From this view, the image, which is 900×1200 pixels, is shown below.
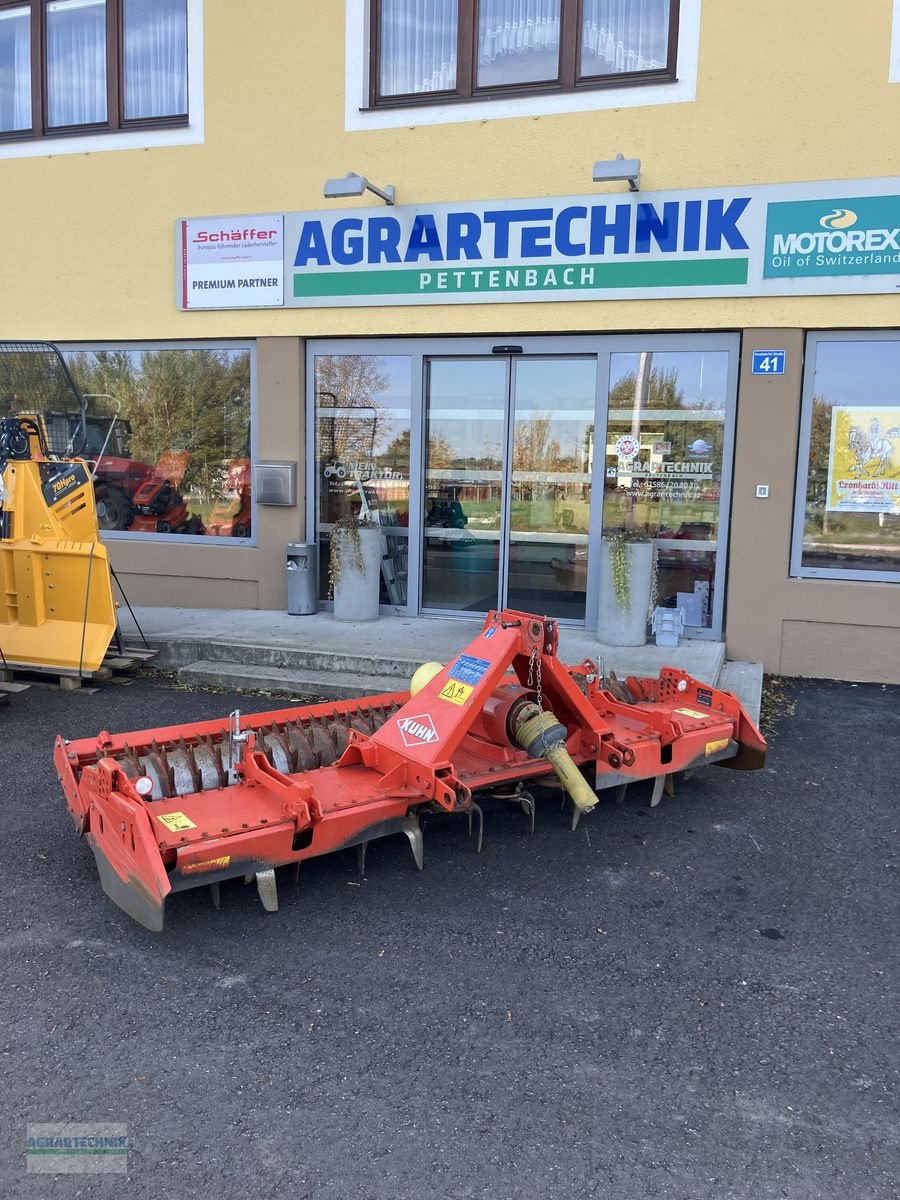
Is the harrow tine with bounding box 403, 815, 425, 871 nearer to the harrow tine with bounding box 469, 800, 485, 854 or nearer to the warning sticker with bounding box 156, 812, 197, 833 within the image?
the harrow tine with bounding box 469, 800, 485, 854

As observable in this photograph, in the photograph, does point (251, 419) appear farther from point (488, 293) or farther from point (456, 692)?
point (456, 692)

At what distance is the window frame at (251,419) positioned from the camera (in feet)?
32.0

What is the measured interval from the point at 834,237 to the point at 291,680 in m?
5.72

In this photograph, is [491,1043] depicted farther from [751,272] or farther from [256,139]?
[256,139]


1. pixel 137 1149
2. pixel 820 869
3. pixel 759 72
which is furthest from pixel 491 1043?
pixel 759 72

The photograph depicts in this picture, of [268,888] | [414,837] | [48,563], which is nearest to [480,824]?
[414,837]

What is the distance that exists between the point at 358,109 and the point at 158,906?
800 cm

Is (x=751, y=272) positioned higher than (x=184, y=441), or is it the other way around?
(x=751, y=272)

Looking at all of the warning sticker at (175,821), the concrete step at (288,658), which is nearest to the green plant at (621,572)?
the concrete step at (288,658)

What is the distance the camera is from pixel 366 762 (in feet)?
14.5

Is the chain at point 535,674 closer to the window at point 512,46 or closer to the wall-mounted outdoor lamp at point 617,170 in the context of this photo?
the wall-mounted outdoor lamp at point 617,170

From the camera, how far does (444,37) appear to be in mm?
8789

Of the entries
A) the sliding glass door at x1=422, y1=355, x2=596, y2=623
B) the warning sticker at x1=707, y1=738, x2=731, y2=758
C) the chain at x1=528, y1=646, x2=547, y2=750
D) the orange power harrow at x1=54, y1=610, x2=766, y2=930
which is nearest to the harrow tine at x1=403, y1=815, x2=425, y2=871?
the orange power harrow at x1=54, y1=610, x2=766, y2=930

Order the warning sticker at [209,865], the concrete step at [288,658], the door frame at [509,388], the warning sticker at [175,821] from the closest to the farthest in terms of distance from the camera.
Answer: the warning sticker at [209,865], the warning sticker at [175,821], the concrete step at [288,658], the door frame at [509,388]
